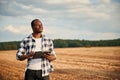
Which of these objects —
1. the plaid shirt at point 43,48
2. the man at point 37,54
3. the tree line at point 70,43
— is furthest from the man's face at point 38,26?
the tree line at point 70,43

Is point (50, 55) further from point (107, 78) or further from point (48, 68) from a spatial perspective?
point (107, 78)

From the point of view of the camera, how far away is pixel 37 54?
4.71 m

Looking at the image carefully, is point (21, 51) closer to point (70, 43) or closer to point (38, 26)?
point (38, 26)

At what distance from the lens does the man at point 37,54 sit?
15.5ft

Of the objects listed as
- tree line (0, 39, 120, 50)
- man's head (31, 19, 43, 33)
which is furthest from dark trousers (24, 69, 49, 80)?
tree line (0, 39, 120, 50)

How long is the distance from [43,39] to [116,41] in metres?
64.6

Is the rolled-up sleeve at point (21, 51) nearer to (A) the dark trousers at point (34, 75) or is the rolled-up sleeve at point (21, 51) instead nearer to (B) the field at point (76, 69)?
(A) the dark trousers at point (34, 75)

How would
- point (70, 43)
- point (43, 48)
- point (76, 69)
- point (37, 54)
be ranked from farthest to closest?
1. point (70, 43)
2. point (76, 69)
3. point (43, 48)
4. point (37, 54)

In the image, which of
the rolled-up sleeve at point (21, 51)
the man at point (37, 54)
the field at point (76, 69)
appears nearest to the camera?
the man at point (37, 54)

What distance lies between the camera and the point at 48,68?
4.86 meters

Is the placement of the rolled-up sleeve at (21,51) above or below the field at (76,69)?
above

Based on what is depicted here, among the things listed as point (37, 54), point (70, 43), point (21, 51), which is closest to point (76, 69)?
point (21, 51)

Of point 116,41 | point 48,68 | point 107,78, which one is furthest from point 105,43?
point 48,68

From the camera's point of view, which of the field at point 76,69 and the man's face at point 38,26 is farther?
the field at point 76,69
